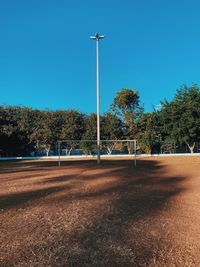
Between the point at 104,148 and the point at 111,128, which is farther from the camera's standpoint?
the point at 111,128

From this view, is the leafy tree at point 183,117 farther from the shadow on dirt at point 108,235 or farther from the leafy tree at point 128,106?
the shadow on dirt at point 108,235

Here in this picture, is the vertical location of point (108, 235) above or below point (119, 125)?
below

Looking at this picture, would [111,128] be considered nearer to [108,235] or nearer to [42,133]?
[42,133]

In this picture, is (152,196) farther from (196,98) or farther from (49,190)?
(196,98)

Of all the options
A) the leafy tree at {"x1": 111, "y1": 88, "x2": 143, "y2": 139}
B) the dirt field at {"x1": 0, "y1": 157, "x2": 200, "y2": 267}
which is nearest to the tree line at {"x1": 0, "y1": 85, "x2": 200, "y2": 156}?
the leafy tree at {"x1": 111, "y1": 88, "x2": 143, "y2": 139}

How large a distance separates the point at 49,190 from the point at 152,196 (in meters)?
3.53

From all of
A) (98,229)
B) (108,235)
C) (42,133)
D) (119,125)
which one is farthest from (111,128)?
(108,235)

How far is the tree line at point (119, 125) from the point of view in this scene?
157 feet

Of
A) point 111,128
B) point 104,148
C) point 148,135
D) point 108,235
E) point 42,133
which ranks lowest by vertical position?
point 108,235

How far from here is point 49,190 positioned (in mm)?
12672

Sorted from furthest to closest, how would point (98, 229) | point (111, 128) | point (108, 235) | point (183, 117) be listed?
1. point (111, 128)
2. point (183, 117)
3. point (98, 229)
4. point (108, 235)

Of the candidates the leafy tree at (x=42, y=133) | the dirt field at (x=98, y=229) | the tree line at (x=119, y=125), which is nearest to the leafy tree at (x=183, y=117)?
the tree line at (x=119, y=125)

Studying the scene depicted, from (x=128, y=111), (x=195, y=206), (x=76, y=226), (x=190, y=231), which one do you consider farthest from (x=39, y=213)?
(x=128, y=111)

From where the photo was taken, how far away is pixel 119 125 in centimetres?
5394
